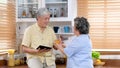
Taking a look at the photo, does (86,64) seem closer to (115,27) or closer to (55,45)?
(55,45)

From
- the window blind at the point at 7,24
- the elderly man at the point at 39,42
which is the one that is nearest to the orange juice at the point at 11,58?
the window blind at the point at 7,24

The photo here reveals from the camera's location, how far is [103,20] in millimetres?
4445

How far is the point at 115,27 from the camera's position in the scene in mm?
4395

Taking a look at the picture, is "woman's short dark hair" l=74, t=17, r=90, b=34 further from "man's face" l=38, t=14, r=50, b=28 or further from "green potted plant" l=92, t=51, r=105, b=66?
"green potted plant" l=92, t=51, r=105, b=66

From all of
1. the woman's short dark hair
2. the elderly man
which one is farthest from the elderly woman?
the elderly man

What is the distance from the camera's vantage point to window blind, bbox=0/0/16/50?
4223 millimetres

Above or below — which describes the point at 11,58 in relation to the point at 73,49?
below

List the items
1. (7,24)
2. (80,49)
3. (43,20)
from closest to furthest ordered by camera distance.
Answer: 1. (80,49)
2. (43,20)
3. (7,24)

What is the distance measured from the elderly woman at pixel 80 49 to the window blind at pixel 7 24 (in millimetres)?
1686

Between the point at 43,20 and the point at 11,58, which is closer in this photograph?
the point at 43,20

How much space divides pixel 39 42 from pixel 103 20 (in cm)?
170

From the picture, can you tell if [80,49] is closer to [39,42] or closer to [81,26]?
[81,26]

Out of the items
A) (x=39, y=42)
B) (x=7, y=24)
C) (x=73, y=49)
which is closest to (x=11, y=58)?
(x=7, y=24)

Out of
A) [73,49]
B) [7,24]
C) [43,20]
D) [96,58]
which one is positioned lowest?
[96,58]
